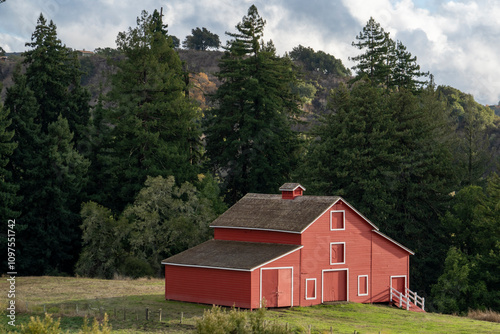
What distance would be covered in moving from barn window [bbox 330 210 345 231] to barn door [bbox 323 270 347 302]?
2.90 m

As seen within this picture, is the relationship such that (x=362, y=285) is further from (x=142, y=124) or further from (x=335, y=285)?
(x=142, y=124)

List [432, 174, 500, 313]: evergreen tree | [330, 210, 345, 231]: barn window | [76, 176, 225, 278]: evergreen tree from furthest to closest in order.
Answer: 1. [76, 176, 225, 278]: evergreen tree
2. [432, 174, 500, 313]: evergreen tree
3. [330, 210, 345, 231]: barn window

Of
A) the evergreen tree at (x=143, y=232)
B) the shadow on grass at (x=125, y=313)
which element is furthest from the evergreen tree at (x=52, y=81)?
the shadow on grass at (x=125, y=313)

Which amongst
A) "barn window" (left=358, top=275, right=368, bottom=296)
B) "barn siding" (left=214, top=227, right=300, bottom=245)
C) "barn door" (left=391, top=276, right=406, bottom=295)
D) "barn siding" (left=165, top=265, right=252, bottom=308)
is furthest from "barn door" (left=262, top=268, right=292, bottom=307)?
"barn door" (left=391, top=276, right=406, bottom=295)

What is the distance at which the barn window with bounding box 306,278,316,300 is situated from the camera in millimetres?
43406

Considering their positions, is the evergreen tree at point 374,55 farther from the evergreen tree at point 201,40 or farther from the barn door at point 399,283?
the evergreen tree at point 201,40

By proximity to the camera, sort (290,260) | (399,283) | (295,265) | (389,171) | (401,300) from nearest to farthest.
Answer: (290,260)
(295,265)
(401,300)
(399,283)
(389,171)

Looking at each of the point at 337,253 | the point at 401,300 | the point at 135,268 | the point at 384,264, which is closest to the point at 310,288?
the point at 337,253

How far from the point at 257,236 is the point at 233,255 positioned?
10.1ft

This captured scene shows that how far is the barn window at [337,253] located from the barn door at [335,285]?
0.72m

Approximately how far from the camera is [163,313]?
3784 cm

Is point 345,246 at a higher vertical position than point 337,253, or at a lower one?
higher

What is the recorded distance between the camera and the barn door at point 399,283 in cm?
4828

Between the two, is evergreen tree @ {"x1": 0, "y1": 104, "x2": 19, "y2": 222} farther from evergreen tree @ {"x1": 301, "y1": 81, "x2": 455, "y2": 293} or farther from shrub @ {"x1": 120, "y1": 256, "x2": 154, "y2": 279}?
evergreen tree @ {"x1": 301, "y1": 81, "x2": 455, "y2": 293}
